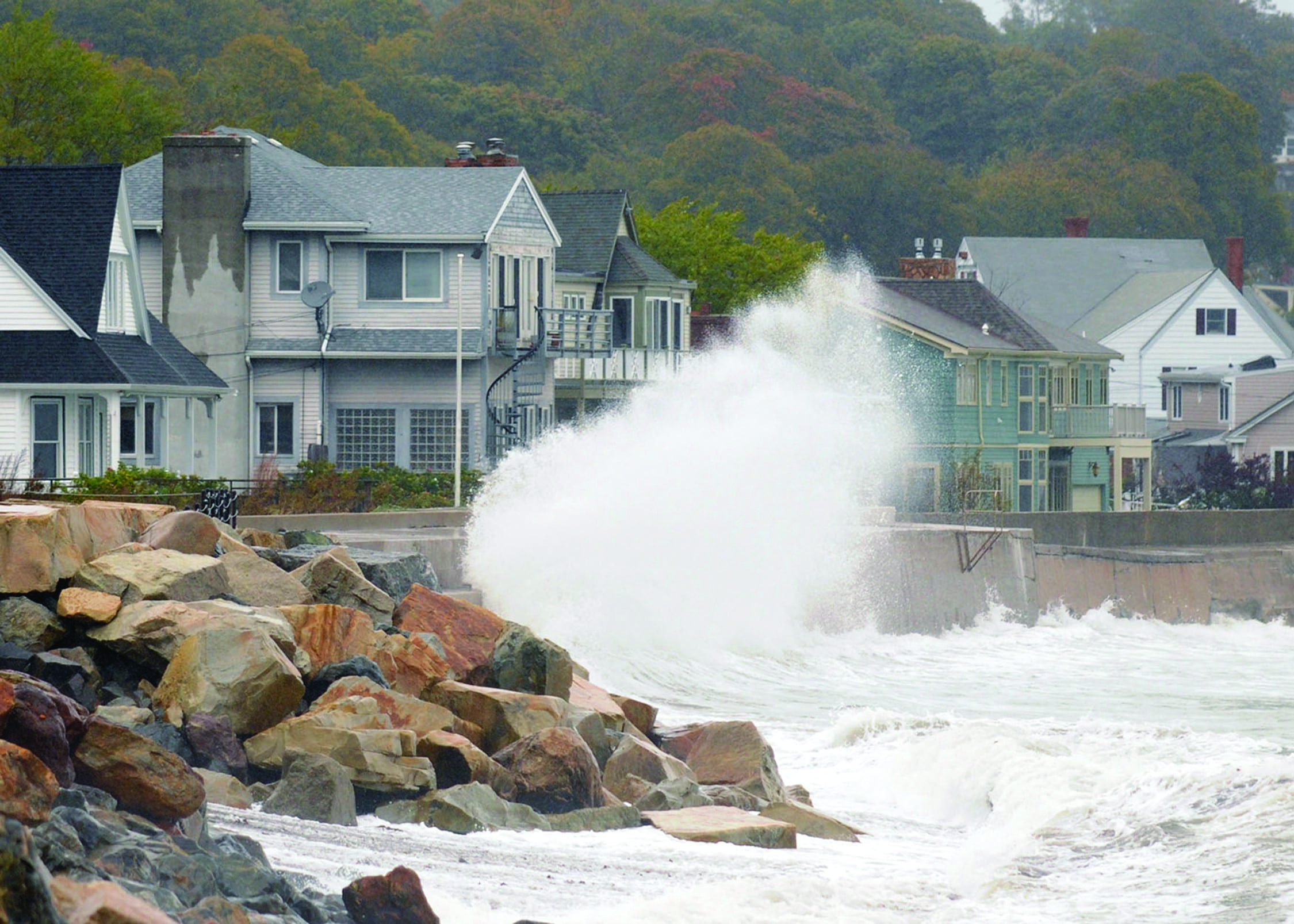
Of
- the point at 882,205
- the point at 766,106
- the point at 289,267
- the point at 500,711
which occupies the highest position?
the point at 766,106

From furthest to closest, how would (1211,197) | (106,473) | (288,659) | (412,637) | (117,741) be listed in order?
1. (1211,197)
2. (106,473)
3. (412,637)
4. (288,659)
5. (117,741)

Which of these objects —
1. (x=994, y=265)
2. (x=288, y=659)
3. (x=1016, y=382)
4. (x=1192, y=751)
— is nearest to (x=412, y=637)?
(x=288, y=659)

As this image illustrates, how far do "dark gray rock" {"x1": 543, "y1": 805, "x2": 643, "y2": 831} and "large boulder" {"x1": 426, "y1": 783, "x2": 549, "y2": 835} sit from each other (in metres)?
0.11

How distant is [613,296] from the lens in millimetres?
45844

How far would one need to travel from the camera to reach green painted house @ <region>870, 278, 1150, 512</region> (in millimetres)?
46938

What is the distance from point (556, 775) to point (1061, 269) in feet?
199

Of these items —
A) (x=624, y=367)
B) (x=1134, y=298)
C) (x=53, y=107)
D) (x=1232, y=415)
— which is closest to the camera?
(x=624, y=367)

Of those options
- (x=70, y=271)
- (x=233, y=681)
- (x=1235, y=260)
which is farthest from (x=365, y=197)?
(x=1235, y=260)

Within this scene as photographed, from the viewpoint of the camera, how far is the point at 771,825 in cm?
1455

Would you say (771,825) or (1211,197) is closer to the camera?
(771,825)

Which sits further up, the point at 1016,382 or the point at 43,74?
the point at 43,74

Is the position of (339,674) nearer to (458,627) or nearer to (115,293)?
(458,627)

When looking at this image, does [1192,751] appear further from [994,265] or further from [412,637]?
[994,265]

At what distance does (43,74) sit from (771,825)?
40.9 meters
